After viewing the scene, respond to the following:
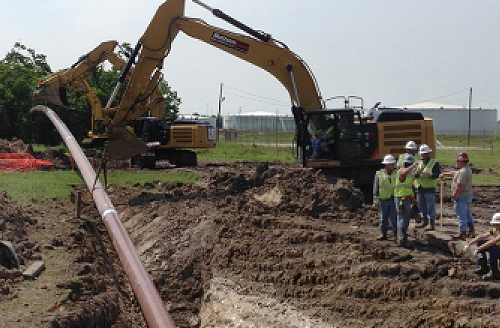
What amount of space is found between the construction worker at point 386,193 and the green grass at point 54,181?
30.8 feet

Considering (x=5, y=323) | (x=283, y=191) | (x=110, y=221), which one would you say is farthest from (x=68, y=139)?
(x=5, y=323)

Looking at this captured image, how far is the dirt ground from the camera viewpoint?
10109 millimetres

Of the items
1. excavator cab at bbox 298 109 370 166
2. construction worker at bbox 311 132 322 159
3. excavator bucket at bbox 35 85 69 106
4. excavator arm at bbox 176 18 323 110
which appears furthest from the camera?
excavator bucket at bbox 35 85 69 106

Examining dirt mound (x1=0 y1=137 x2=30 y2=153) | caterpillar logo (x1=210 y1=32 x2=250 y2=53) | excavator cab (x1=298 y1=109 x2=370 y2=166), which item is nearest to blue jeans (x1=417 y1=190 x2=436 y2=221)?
excavator cab (x1=298 y1=109 x2=370 y2=166)

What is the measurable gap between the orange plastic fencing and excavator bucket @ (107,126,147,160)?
Result: 22.5 feet

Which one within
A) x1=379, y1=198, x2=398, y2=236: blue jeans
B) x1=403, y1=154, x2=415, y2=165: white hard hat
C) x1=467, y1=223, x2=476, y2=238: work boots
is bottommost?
x1=467, y1=223, x2=476, y2=238: work boots

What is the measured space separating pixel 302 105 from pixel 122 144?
17.4 feet

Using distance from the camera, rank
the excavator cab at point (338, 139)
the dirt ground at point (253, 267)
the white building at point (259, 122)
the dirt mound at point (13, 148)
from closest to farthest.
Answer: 1. the dirt ground at point (253, 267)
2. the excavator cab at point (338, 139)
3. the dirt mound at point (13, 148)
4. the white building at point (259, 122)

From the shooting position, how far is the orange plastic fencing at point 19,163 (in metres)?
25.8

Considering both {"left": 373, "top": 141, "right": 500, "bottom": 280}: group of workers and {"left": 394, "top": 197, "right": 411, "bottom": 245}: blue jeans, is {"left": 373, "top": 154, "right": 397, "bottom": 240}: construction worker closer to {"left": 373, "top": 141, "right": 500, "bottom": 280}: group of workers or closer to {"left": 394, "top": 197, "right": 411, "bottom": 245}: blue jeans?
{"left": 373, "top": 141, "right": 500, "bottom": 280}: group of workers

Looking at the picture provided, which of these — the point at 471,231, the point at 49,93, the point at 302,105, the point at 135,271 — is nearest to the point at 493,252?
the point at 471,231

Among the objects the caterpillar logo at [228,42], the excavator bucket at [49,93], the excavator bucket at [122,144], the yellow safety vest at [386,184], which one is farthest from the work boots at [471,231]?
the excavator bucket at [49,93]

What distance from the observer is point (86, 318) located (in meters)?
9.59

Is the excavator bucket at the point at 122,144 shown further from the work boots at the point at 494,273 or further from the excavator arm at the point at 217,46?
the work boots at the point at 494,273
